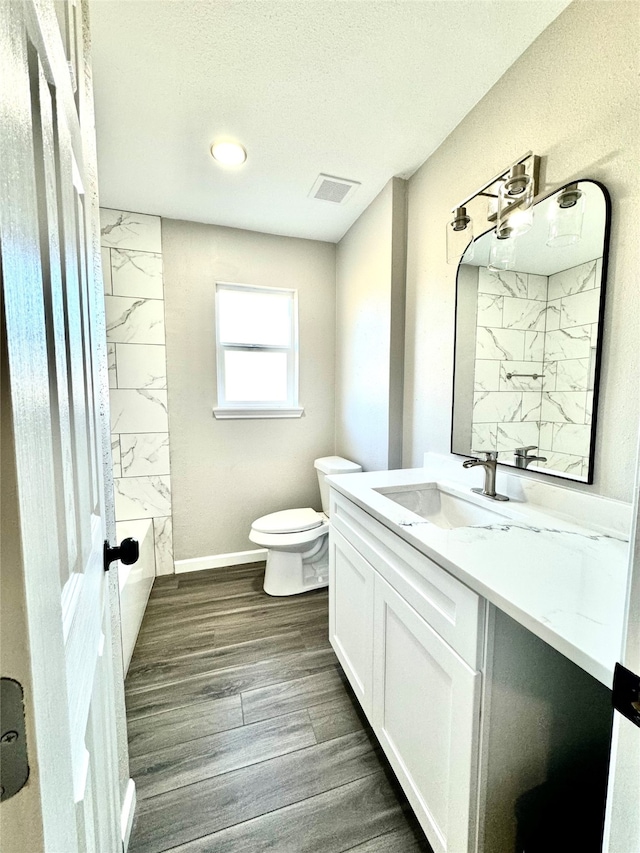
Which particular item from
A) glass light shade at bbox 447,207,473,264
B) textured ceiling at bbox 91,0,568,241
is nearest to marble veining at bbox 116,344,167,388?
textured ceiling at bbox 91,0,568,241

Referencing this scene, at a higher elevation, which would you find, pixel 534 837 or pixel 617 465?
pixel 617 465

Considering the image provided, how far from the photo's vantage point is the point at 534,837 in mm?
797

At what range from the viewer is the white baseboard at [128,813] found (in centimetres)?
92

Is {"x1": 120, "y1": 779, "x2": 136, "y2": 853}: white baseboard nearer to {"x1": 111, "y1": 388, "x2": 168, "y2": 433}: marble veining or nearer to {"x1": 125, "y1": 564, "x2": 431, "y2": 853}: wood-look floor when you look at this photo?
{"x1": 125, "y1": 564, "x2": 431, "y2": 853}: wood-look floor

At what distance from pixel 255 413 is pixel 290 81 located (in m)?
1.76

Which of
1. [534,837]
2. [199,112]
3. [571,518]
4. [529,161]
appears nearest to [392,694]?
[534,837]

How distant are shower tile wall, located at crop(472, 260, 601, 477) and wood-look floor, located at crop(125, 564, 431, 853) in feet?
3.98

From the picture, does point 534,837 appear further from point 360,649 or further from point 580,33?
point 580,33

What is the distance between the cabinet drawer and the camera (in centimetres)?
72

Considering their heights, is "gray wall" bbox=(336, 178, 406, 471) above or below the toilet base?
above

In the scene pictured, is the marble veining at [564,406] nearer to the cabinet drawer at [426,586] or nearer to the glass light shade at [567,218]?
the glass light shade at [567,218]

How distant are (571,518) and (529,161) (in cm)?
119

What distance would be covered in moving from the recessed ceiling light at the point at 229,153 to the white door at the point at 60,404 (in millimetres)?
910

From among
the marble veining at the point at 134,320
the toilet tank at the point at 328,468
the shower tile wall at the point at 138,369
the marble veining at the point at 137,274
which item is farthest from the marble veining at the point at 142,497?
the marble veining at the point at 137,274
